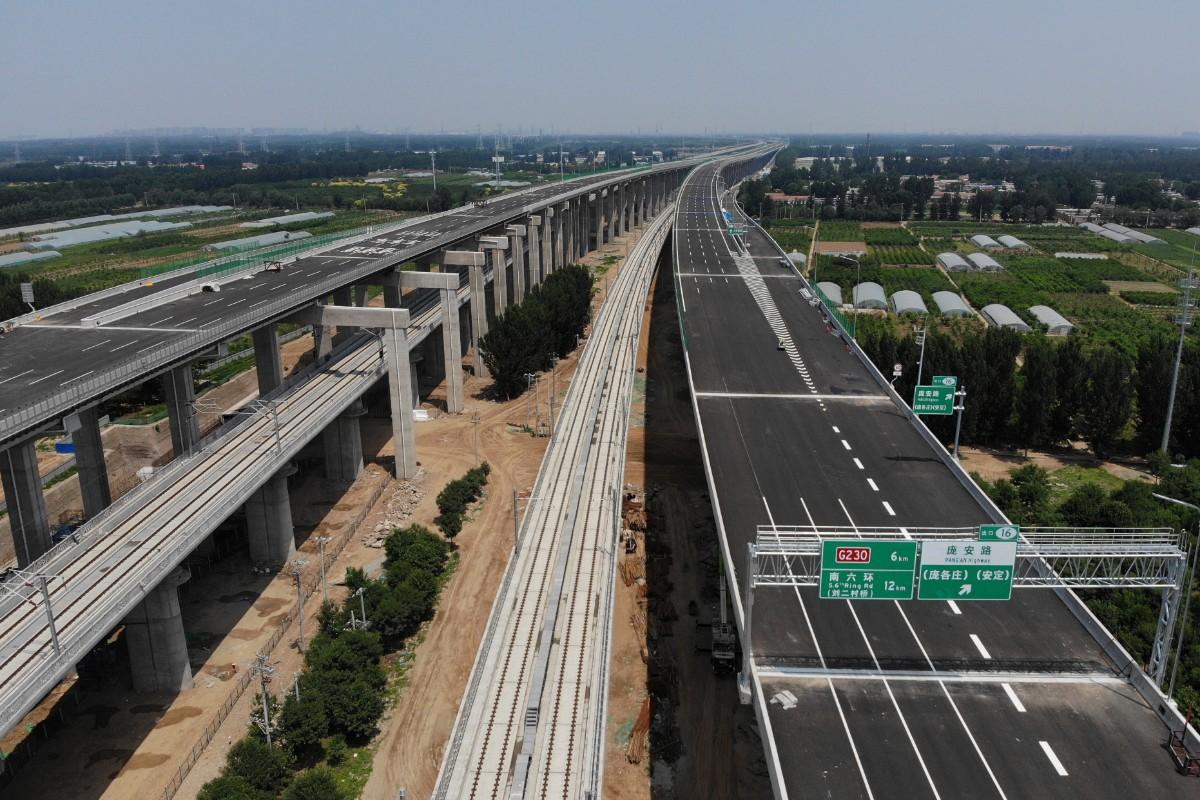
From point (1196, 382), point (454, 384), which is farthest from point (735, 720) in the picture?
point (1196, 382)

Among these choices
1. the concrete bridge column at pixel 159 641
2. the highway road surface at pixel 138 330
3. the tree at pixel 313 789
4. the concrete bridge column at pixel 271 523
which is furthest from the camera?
the concrete bridge column at pixel 271 523

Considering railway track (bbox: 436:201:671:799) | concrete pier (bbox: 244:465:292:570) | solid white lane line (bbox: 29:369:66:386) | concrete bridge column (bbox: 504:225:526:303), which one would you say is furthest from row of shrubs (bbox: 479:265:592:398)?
solid white lane line (bbox: 29:369:66:386)

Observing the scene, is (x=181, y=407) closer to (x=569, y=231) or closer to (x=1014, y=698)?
(x=1014, y=698)

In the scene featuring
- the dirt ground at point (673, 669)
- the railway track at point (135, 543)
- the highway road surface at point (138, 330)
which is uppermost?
the highway road surface at point (138, 330)

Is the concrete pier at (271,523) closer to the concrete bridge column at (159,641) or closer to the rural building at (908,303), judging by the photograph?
the concrete bridge column at (159,641)

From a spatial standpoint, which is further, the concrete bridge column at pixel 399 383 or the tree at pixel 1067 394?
the tree at pixel 1067 394

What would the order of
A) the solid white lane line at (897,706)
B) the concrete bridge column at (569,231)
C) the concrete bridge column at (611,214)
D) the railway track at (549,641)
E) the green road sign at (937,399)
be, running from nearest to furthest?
the solid white lane line at (897,706) → the railway track at (549,641) → the green road sign at (937,399) → the concrete bridge column at (569,231) → the concrete bridge column at (611,214)

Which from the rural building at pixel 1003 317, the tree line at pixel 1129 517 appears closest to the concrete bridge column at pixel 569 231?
the rural building at pixel 1003 317

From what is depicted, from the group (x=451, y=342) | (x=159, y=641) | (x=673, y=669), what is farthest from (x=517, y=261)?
(x=159, y=641)
